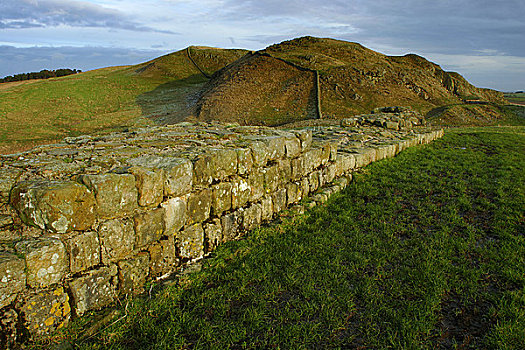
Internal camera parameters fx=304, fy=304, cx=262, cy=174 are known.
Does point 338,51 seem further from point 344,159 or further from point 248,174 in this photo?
point 248,174

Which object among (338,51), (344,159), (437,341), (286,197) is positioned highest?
(338,51)

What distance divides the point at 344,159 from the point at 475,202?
3.10m

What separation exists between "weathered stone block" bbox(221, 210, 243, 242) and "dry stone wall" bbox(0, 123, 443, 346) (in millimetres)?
17

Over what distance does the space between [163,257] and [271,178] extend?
8.34ft

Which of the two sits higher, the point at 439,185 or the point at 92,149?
the point at 92,149

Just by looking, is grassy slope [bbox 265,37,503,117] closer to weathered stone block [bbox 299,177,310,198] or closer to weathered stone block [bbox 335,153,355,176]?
weathered stone block [bbox 335,153,355,176]

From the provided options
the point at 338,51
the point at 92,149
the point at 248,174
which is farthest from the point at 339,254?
the point at 338,51

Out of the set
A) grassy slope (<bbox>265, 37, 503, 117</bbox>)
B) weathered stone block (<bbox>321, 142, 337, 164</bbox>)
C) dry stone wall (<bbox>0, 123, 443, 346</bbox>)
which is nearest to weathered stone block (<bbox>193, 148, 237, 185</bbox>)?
dry stone wall (<bbox>0, 123, 443, 346</bbox>)

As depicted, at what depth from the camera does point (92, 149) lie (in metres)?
4.79

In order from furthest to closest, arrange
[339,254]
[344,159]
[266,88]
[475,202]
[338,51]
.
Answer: [338,51], [266,88], [344,159], [475,202], [339,254]

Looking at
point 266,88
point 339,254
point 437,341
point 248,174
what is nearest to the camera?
point 437,341

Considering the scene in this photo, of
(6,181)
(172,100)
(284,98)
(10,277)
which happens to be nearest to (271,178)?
(6,181)

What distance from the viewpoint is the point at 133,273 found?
361cm

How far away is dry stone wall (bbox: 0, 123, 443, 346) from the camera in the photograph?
2.88 metres
